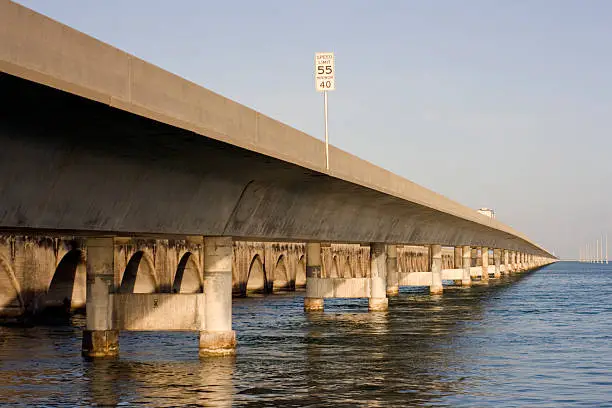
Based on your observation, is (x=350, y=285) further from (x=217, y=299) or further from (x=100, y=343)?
(x=100, y=343)

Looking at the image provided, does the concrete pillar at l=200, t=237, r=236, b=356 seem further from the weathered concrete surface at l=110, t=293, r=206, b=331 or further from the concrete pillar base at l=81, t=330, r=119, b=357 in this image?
the concrete pillar base at l=81, t=330, r=119, b=357

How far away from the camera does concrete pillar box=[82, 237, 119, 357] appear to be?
33.7m

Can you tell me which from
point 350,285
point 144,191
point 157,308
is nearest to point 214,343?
point 157,308

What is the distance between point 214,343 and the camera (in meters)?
34.3

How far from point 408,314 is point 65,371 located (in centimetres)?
3311

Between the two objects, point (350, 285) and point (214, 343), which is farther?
point (350, 285)

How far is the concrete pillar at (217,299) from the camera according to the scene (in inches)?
1337

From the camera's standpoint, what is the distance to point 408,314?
2436 inches

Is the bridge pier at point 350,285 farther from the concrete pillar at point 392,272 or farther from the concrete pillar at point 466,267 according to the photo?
the concrete pillar at point 466,267

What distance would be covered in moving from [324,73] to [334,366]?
12406 mm

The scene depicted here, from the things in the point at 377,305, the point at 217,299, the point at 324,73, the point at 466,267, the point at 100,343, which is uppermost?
the point at 324,73

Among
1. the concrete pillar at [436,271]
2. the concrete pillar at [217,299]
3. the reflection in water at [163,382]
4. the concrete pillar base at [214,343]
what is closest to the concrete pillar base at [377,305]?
the concrete pillar at [436,271]

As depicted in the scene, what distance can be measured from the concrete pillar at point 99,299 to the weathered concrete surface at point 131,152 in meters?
4.09

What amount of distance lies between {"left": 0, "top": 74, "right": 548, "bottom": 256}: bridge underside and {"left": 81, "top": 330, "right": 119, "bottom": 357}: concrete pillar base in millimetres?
5309
